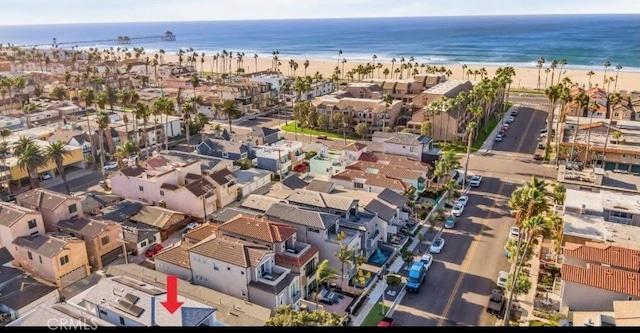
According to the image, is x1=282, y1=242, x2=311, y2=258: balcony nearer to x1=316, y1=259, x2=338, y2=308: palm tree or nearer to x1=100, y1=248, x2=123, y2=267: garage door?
x1=316, y1=259, x2=338, y2=308: palm tree

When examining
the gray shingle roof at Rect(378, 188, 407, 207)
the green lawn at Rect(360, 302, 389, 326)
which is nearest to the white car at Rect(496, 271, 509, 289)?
the green lawn at Rect(360, 302, 389, 326)

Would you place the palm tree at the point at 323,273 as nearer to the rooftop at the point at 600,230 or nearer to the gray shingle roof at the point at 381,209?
the gray shingle roof at the point at 381,209

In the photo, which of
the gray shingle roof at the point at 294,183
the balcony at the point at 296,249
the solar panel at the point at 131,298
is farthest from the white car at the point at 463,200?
the solar panel at the point at 131,298

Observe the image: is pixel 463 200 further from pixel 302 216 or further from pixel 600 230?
pixel 302 216

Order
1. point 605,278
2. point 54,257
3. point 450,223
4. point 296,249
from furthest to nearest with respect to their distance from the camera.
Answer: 1. point 450,223
2. point 296,249
3. point 54,257
4. point 605,278

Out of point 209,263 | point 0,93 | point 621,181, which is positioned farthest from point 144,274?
point 0,93

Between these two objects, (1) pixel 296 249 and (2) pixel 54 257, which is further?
(1) pixel 296 249

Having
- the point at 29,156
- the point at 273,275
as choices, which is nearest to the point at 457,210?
the point at 273,275
